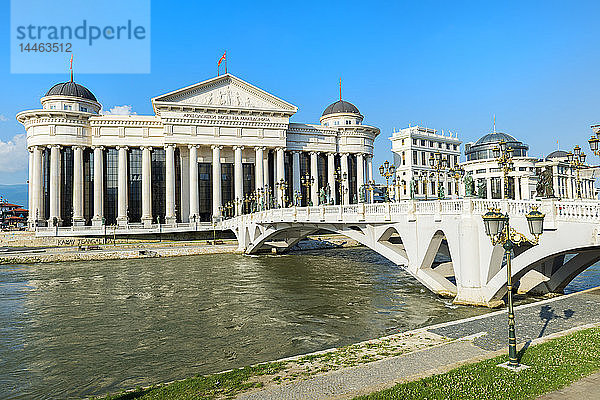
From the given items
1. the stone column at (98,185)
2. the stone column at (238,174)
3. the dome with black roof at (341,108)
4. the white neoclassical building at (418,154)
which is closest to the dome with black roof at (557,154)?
the white neoclassical building at (418,154)

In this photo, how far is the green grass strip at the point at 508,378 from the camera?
36.7 feet

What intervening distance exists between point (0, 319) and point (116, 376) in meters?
15.7

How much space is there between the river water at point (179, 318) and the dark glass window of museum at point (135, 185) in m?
40.0

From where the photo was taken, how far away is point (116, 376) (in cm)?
1708

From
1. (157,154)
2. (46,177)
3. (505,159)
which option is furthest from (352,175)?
(505,159)

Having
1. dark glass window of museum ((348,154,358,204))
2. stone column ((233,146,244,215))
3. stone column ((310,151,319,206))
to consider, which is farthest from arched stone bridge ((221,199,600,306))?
dark glass window of museum ((348,154,358,204))

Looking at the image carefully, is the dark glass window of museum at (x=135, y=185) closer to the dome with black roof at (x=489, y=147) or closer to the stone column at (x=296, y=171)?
the stone column at (x=296, y=171)

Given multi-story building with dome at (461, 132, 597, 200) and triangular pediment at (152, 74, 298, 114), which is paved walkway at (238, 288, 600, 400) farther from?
multi-story building with dome at (461, 132, 597, 200)

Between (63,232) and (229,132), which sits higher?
(229,132)

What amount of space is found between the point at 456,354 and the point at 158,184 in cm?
8324

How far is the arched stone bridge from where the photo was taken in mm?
20234

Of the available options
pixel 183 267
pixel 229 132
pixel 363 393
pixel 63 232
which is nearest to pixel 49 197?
pixel 63 232

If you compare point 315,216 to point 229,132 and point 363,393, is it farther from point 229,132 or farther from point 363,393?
point 229,132

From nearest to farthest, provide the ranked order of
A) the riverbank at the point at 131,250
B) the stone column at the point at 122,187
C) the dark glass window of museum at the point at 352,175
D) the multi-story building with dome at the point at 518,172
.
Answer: the riverbank at the point at 131,250 < the stone column at the point at 122,187 < the dark glass window of museum at the point at 352,175 < the multi-story building with dome at the point at 518,172
